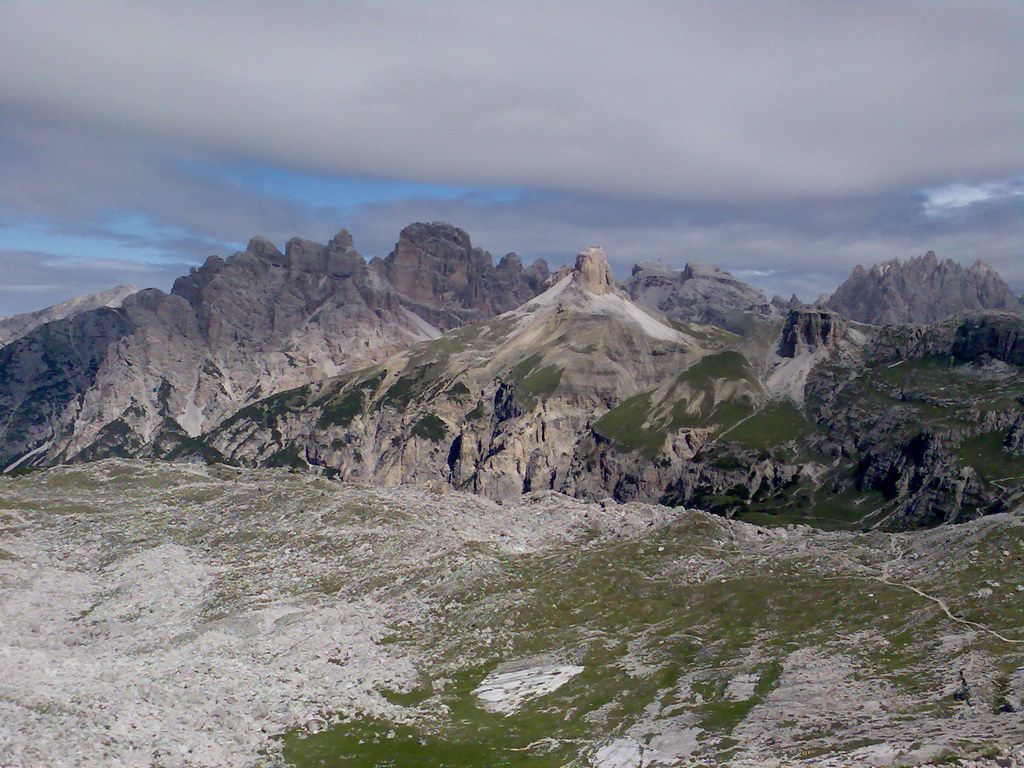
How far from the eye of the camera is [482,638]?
268 ft

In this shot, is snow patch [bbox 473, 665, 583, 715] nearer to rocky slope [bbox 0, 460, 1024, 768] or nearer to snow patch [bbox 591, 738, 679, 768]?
rocky slope [bbox 0, 460, 1024, 768]

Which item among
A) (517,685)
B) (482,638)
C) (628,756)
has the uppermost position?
(628,756)

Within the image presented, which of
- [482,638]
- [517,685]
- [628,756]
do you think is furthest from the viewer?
[482,638]

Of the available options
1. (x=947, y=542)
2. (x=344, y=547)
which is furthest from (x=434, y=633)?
(x=947, y=542)

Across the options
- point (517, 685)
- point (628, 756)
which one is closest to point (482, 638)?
point (517, 685)

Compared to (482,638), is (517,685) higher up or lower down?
lower down

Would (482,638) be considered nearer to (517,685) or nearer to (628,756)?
(517,685)

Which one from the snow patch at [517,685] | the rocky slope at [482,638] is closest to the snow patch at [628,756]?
the rocky slope at [482,638]

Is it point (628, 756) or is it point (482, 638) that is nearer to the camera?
point (628, 756)

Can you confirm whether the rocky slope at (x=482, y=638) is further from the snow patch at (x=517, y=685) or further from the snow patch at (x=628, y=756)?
the snow patch at (x=517, y=685)

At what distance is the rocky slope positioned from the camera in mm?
53844

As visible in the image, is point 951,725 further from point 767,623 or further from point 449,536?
point 449,536

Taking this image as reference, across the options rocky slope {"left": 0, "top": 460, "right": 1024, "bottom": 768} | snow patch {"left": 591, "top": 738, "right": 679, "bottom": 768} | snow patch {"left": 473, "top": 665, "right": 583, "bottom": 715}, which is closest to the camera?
snow patch {"left": 591, "top": 738, "right": 679, "bottom": 768}

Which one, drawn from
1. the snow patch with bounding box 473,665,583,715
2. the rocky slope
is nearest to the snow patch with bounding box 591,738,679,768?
the rocky slope
